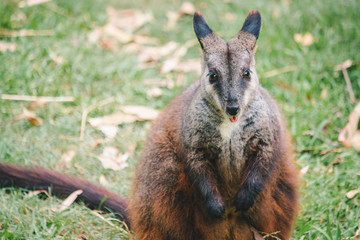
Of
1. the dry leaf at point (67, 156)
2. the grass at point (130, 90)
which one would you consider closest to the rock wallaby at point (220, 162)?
the grass at point (130, 90)

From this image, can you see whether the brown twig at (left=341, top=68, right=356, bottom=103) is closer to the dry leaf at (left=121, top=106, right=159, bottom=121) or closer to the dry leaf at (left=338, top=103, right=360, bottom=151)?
the dry leaf at (left=338, top=103, right=360, bottom=151)

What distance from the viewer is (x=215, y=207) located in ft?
10.5

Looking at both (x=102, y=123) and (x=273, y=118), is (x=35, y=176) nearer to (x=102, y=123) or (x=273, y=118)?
(x=102, y=123)

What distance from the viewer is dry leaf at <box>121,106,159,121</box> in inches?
202

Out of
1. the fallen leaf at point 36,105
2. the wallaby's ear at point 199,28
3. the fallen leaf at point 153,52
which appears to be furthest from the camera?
the fallen leaf at point 153,52

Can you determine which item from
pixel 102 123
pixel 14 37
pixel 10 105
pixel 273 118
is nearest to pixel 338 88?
pixel 273 118


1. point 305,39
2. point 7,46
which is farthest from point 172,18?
point 7,46

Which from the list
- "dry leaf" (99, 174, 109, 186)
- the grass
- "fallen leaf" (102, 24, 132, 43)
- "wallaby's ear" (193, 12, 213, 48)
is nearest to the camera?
"wallaby's ear" (193, 12, 213, 48)

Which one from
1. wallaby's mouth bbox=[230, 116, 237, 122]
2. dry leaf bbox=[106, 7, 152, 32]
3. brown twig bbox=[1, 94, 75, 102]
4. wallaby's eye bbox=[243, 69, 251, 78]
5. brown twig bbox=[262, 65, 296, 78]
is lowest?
brown twig bbox=[1, 94, 75, 102]

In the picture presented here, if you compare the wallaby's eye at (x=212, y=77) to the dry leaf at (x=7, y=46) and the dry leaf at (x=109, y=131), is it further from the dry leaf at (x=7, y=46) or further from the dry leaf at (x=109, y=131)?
the dry leaf at (x=7, y=46)

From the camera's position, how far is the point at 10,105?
5.18 m

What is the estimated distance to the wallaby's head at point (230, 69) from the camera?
3018mm

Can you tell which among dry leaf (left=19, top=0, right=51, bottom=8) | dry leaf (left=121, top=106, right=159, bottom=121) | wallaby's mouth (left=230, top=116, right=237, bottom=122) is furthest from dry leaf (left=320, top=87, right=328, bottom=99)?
dry leaf (left=19, top=0, right=51, bottom=8)

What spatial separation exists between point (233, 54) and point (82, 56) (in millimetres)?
3378
